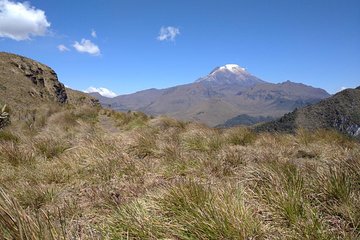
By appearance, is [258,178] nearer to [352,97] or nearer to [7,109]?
[352,97]

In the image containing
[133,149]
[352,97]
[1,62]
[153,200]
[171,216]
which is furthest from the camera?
[1,62]

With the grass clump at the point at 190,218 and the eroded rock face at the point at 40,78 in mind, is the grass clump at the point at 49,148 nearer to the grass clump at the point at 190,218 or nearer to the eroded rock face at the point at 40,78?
the grass clump at the point at 190,218

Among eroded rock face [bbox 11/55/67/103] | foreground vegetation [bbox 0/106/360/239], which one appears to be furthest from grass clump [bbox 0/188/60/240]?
eroded rock face [bbox 11/55/67/103]

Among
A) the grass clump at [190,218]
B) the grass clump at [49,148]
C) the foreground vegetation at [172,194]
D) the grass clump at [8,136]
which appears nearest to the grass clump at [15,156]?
the foreground vegetation at [172,194]

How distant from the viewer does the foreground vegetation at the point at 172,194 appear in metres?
3.63

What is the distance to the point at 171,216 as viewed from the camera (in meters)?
4.36

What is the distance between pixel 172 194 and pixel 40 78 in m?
29.6

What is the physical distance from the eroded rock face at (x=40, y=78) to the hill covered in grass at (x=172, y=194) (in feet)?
63.7

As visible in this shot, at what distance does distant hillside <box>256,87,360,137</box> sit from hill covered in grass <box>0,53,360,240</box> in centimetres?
642

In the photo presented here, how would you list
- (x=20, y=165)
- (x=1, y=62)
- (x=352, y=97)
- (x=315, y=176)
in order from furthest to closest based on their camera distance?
1. (x=1, y=62)
2. (x=352, y=97)
3. (x=20, y=165)
4. (x=315, y=176)

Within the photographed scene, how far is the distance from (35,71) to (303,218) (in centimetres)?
3146

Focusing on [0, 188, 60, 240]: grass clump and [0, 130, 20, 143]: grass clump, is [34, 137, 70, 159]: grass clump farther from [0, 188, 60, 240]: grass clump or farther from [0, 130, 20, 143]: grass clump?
[0, 188, 60, 240]: grass clump

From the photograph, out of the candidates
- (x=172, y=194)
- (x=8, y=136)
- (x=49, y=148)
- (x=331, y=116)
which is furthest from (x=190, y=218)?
(x=331, y=116)

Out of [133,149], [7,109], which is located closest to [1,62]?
[7,109]
